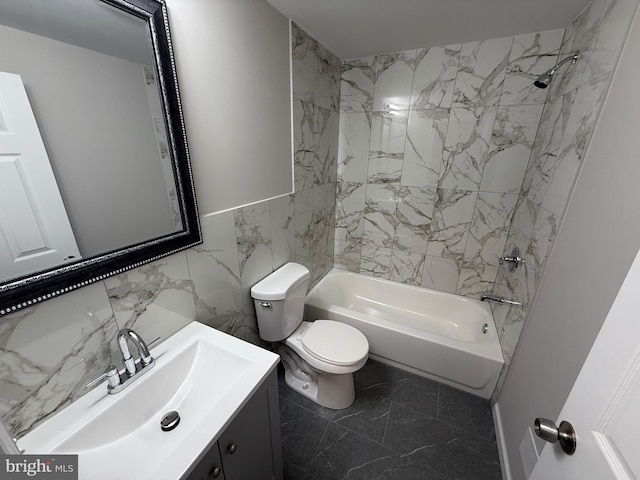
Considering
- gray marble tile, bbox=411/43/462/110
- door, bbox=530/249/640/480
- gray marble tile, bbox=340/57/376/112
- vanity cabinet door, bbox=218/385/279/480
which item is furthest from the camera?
gray marble tile, bbox=340/57/376/112

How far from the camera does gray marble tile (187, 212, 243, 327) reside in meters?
1.19

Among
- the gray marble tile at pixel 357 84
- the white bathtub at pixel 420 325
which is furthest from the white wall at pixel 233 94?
the white bathtub at pixel 420 325

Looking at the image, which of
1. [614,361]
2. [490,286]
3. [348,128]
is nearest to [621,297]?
[614,361]

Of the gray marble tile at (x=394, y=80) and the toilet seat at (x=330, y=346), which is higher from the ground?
the gray marble tile at (x=394, y=80)

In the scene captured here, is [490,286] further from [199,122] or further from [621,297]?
[199,122]

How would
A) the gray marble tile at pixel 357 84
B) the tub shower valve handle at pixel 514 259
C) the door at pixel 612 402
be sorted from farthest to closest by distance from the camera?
1. the gray marble tile at pixel 357 84
2. the tub shower valve handle at pixel 514 259
3. the door at pixel 612 402

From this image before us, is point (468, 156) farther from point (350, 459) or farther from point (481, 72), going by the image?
point (350, 459)

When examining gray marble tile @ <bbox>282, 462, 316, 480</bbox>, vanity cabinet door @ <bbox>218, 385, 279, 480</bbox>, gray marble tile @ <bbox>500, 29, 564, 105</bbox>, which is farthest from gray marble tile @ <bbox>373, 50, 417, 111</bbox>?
gray marble tile @ <bbox>282, 462, 316, 480</bbox>

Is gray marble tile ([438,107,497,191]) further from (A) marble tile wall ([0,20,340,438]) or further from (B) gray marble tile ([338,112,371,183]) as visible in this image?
(A) marble tile wall ([0,20,340,438])

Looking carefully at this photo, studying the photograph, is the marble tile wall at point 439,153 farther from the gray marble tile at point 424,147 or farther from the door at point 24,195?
the door at point 24,195

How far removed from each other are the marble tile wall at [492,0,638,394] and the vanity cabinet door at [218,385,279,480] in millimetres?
1403

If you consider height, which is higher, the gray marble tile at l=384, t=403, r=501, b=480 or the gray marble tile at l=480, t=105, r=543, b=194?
the gray marble tile at l=480, t=105, r=543, b=194

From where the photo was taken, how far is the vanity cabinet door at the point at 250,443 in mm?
829

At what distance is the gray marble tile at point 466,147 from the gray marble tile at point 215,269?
1.72m
